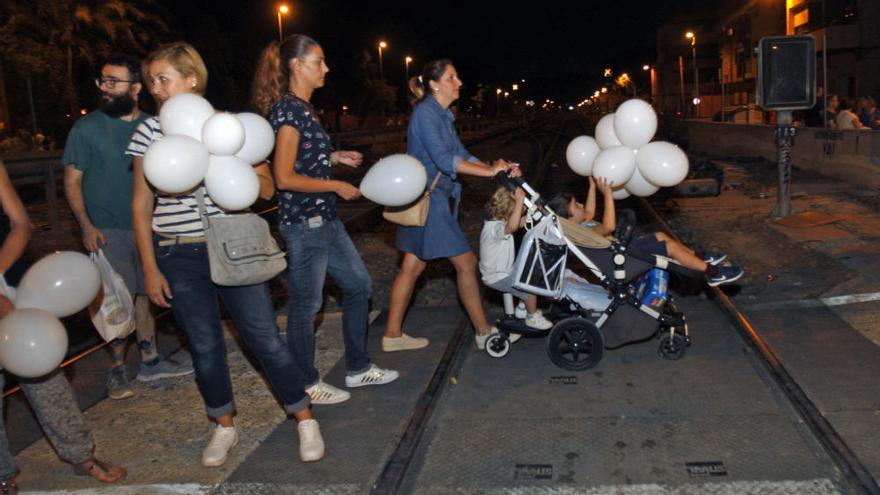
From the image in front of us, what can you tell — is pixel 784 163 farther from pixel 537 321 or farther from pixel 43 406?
pixel 43 406

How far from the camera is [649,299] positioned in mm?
5418

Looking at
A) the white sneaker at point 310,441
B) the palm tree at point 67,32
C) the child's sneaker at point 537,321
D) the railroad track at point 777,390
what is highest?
the palm tree at point 67,32

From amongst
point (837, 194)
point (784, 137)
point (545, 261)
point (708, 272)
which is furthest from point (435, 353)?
point (837, 194)

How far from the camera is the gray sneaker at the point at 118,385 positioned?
5256mm

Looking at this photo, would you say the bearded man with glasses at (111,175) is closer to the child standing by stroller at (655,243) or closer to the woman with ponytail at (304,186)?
the woman with ponytail at (304,186)

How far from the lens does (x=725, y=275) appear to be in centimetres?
577

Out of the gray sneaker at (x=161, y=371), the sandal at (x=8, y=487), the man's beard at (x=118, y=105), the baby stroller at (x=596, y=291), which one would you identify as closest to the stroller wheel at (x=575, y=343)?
the baby stroller at (x=596, y=291)

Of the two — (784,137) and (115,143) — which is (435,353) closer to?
(115,143)

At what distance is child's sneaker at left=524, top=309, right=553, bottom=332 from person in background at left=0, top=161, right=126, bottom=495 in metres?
2.83

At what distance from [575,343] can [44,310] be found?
306 cm

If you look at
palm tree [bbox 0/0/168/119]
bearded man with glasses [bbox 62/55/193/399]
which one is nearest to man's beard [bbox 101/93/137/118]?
bearded man with glasses [bbox 62/55/193/399]

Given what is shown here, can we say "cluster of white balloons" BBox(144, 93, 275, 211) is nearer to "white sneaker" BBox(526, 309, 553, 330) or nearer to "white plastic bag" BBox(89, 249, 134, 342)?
"white plastic bag" BBox(89, 249, 134, 342)

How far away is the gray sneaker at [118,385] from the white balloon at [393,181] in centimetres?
192

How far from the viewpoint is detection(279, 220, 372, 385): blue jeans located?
4621 mm
